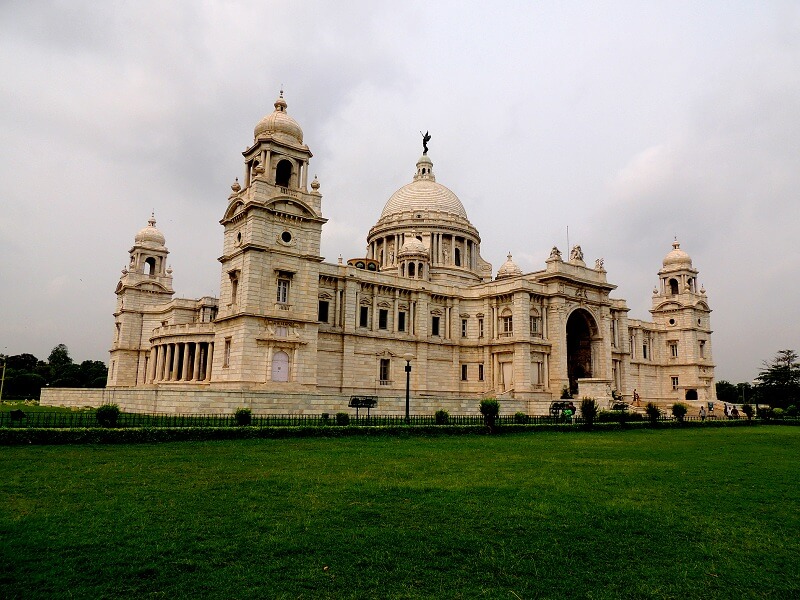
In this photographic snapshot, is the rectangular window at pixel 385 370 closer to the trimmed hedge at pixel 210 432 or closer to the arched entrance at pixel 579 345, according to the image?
the arched entrance at pixel 579 345

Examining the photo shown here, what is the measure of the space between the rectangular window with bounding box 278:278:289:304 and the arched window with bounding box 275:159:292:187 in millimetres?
7328

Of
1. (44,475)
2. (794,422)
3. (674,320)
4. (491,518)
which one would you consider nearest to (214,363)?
(44,475)

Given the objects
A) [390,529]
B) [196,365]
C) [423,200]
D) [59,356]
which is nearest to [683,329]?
[423,200]

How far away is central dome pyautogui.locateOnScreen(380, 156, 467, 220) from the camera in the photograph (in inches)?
2746

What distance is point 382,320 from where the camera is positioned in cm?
5138

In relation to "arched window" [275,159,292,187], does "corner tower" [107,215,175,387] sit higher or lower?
lower

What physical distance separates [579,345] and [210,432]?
44317 mm

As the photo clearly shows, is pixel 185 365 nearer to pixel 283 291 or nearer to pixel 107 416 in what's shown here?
pixel 283 291

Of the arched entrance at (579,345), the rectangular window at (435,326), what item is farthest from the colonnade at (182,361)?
the arched entrance at (579,345)

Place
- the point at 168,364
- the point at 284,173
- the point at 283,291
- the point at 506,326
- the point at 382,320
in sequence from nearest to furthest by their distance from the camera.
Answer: the point at 283,291 → the point at 284,173 → the point at 168,364 → the point at 382,320 → the point at 506,326

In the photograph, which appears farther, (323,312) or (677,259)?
(677,259)

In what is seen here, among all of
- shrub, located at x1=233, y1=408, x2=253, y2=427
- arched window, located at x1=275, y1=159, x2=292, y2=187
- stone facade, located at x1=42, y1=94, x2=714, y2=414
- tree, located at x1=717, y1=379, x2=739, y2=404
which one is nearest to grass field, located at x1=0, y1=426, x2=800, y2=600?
shrub, located at x1=233, y1=408, x2=253, y2=427

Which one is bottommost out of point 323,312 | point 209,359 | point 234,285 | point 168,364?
point 168,364

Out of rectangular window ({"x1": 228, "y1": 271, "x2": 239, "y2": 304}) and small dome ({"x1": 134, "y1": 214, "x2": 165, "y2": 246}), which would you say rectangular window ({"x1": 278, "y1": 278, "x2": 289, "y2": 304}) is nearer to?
rectangular window ({"x1": 228, "y1": 271, "x2": 239, "y2": 304})
